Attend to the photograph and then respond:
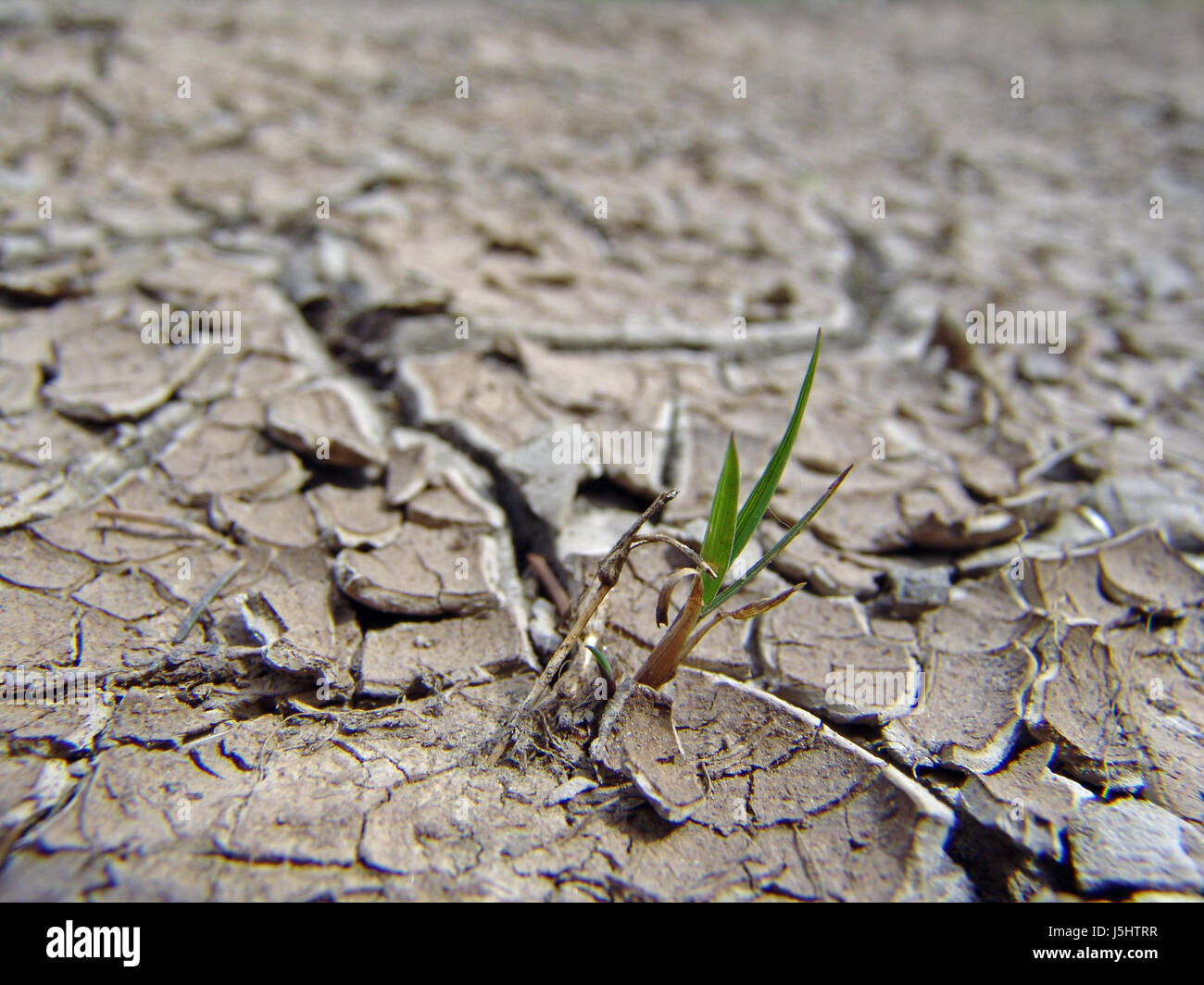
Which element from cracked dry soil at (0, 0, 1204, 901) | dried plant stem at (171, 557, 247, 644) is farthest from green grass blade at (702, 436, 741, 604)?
dried plant stem at (171, 557, 247, 644)

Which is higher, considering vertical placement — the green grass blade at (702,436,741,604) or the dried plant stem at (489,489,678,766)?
the green grass blade at (702,436,741,604)

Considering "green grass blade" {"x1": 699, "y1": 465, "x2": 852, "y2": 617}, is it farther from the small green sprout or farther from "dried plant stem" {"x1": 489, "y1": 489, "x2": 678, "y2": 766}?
"dried plant stem" {"x1": 489, "y1": 489, "x2": 678, "y2": 766}

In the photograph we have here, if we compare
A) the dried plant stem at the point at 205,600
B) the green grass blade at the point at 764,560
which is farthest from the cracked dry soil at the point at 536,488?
the green grass blade at the point at 764,560

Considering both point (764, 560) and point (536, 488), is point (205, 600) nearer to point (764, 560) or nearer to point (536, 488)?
point (536, 488)

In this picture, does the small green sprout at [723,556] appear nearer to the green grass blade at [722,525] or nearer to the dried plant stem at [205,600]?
the green grass blade at [722,525]

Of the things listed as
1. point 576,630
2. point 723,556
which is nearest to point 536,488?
point 576,630
